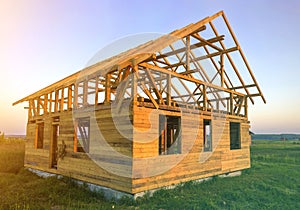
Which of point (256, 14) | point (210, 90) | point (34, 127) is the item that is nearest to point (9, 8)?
point (34, 127)

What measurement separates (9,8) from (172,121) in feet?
33.1

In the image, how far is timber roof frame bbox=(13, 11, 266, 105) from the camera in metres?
9.10

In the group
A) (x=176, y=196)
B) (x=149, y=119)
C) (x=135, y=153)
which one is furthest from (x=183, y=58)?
(x=176, y=196)

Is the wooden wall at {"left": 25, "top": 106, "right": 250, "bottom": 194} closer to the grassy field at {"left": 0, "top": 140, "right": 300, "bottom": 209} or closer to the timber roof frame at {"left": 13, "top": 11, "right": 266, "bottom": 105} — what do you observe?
the grassy field at {"left": 0, "top": 140, "right": 300, "bottom": 209}

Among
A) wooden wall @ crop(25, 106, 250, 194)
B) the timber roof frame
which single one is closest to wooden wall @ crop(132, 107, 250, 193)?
wooden wall @ crop(25, 106, 250, 194)

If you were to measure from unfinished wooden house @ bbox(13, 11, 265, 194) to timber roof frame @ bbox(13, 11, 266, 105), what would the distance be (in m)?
0.05

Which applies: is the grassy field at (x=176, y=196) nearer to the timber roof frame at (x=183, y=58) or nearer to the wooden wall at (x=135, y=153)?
the wooden wall at (x=135, y=153)

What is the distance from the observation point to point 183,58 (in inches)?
483

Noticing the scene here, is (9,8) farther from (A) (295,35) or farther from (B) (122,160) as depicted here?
(A) (295,35)

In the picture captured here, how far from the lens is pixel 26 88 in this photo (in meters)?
18.0

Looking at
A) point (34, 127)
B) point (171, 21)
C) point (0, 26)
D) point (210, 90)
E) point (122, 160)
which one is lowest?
point (122, 160)

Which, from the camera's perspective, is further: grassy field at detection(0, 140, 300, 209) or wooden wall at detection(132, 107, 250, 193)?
wooden wall at detection(132, 107, 250, 193)

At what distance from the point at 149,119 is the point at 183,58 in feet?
15.6

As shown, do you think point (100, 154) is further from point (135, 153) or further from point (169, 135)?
point (169, 135)
